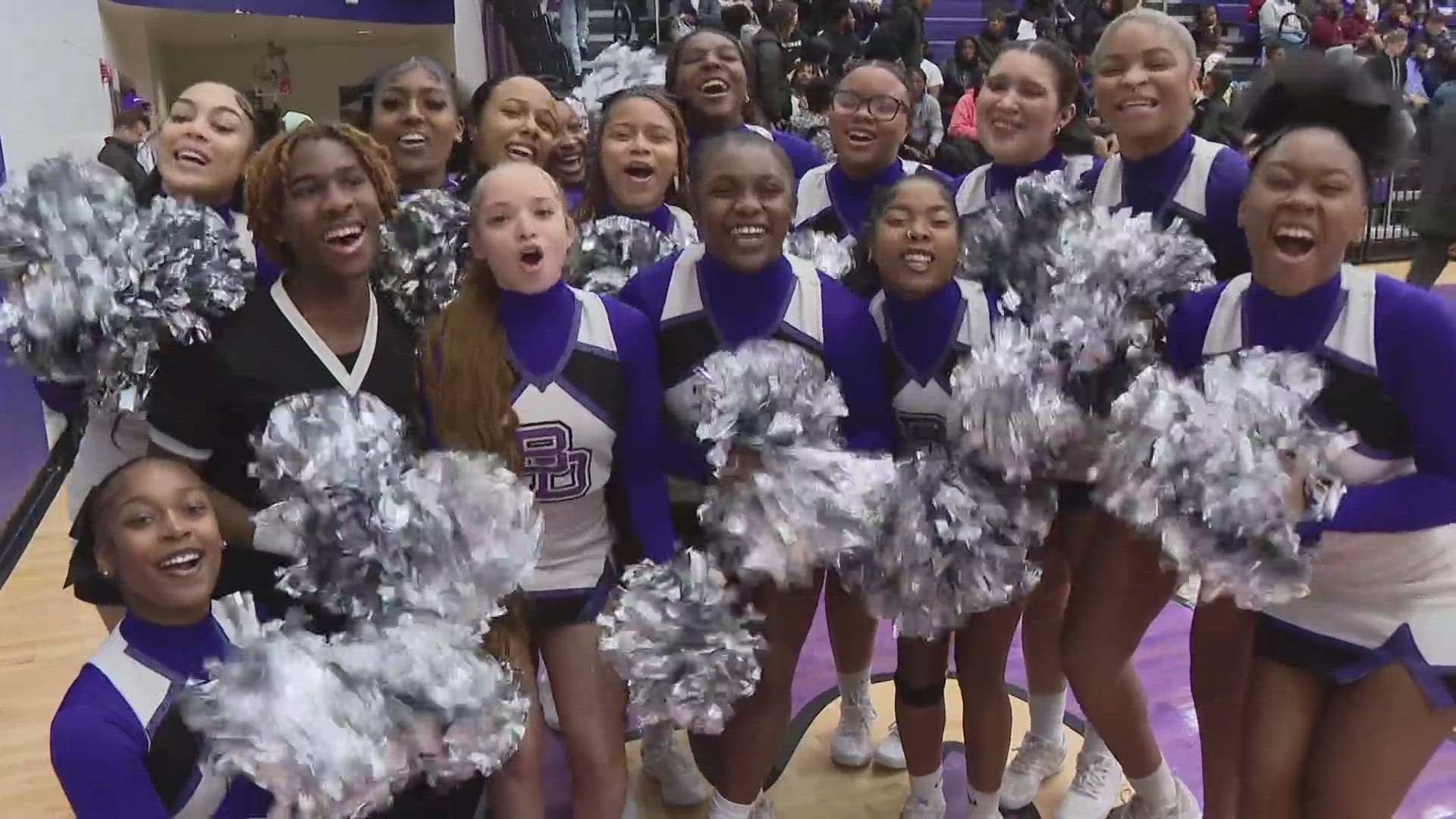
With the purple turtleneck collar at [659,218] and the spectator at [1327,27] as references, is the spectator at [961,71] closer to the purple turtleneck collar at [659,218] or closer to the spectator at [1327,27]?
the spectator at [1327,27]

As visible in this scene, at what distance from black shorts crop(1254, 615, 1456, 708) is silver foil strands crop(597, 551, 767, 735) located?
2.78ft

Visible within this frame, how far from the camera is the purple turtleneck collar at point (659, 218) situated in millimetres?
2465

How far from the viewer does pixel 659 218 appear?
248 cm

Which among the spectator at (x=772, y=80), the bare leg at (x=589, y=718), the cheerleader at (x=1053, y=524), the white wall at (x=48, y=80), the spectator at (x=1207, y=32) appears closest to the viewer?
the bare leg at (x=589, y=718)

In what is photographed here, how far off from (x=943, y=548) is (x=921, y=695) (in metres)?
0.50

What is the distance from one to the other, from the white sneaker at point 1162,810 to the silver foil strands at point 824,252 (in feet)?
4.29

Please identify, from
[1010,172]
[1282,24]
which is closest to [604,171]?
[1010,172]

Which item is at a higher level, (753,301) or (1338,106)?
(1338,106)

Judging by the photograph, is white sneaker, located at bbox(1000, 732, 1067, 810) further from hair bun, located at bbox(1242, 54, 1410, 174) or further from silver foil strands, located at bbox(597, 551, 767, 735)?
hair bun, located at bbox(1242, 54, 1410, 174)

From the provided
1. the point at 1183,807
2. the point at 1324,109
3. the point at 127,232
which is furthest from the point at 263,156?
the point at 1183,807

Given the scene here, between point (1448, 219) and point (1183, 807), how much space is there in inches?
239

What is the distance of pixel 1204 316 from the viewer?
72.5 inches

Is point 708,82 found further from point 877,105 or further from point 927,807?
point 927,807

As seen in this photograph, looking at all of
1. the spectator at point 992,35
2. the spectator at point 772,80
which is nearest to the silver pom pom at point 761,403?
the spectator at point 772,80
